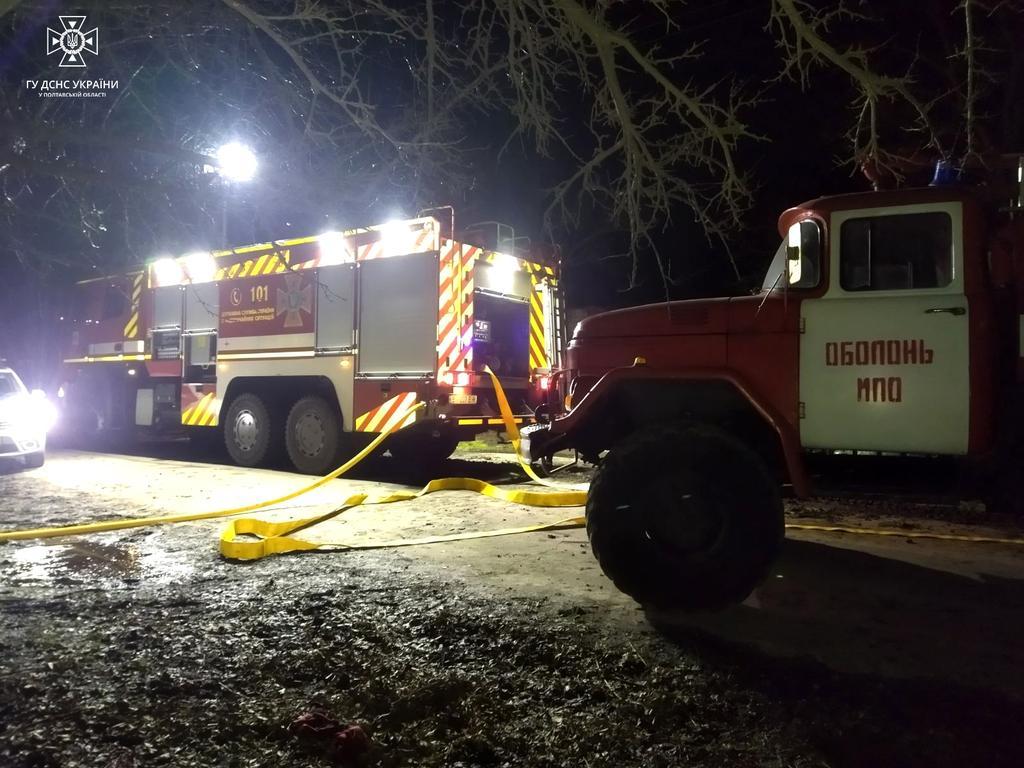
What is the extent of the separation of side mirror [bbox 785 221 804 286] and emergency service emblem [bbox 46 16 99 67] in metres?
6.26

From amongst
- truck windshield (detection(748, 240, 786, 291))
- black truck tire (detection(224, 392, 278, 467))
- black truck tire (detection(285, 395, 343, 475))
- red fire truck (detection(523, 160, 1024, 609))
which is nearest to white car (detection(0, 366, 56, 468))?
black truck tire (detection(224, 392, 278, 467))

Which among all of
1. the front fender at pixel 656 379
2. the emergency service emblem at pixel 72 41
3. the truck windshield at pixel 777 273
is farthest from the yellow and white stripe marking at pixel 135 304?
the truck windshield at pixel 777 273

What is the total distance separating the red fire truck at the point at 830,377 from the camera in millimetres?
3613

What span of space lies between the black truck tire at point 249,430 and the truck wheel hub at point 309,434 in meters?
0.57

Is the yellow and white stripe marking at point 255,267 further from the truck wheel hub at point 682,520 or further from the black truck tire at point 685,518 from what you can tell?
the truck wheel hub at point 682,520

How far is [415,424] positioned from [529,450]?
12.2 ft

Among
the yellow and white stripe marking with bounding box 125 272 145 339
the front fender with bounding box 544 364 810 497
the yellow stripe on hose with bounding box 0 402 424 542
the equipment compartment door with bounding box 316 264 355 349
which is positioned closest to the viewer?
the front fender with bounding box 544 364 810 497

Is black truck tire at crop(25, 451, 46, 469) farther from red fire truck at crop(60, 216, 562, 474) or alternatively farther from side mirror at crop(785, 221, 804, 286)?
side mirror at crop(785, 221, 804, 286)

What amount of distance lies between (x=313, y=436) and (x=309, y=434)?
77 millimetres

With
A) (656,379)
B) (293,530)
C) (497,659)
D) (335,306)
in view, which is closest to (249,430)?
(335,306)

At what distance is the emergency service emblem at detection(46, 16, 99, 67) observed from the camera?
6.52 m

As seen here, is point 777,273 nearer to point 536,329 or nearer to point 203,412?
point 536,329

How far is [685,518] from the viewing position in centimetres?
372

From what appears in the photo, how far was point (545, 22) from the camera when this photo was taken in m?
4.83
